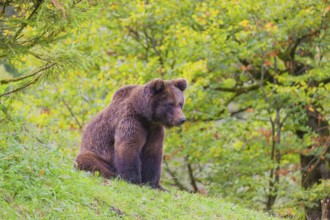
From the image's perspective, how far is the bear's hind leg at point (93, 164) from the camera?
10547 millimetres

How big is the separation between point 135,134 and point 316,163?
8.92 meters

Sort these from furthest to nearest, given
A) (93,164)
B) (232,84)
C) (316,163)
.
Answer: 1. (232,84)
2. (316,163)
3. (93,164)

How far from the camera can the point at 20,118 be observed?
27.2 feet

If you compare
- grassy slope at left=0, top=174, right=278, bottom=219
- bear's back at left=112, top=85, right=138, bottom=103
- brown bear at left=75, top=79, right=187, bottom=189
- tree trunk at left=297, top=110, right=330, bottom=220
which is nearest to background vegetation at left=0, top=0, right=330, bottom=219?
tree trunk at left=297, top=110, right=330, bottom=220

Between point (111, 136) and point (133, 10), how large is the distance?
1101cm

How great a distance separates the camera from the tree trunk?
17.4 meters

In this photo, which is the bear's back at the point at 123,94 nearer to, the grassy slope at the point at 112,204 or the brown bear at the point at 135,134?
the brown bear at the point at 135,134

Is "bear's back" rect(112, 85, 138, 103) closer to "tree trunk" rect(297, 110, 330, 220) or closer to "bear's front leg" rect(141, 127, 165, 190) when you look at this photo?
"bear's front leg" rect(141, 127, 165, 190)

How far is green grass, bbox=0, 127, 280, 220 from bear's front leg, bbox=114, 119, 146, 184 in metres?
0.73

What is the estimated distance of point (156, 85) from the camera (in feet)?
35.8

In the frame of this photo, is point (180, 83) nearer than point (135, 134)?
No

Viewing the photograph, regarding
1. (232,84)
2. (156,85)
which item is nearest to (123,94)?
(156,85)

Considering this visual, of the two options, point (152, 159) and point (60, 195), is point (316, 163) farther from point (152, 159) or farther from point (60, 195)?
point (60, 195)

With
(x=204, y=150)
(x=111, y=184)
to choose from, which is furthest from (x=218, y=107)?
(x=111, y=184)
